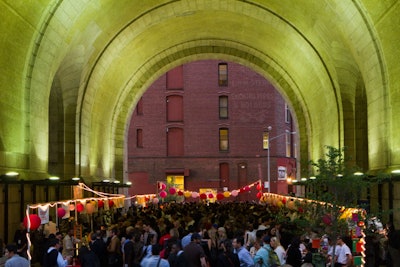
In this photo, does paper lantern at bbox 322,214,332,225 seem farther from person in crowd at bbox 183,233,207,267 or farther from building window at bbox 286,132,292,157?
building window at bbox 286,132,292,157

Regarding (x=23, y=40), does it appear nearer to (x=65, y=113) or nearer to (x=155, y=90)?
(x=65, y=113)

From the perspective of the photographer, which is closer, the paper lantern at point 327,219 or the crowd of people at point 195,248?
the crowd of people at point 195,248

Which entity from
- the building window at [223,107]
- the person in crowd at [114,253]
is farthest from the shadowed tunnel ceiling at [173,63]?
the building window at [223,107]

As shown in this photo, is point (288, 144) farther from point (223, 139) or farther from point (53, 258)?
point (53, 258)

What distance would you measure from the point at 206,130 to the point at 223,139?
1.78m

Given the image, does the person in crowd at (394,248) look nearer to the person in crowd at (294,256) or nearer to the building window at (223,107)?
the person in crowd at (294,256)

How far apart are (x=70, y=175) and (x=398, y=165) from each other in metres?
15.1

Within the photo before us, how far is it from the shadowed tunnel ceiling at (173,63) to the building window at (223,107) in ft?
71.5

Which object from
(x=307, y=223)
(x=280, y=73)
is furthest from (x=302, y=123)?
(x=307, y=223)

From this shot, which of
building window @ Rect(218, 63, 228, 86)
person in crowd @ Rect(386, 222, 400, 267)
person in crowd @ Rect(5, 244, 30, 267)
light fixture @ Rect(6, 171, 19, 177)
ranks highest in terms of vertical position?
building window @ Rect(218, 63, 228, 86)

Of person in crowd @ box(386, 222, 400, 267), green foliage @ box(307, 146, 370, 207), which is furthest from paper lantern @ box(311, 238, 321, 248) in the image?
person in crowd @ box(386, 222, 400, 267)

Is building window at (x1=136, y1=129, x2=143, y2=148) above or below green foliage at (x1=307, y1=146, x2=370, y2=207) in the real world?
above

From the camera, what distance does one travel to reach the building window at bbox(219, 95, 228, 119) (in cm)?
6097

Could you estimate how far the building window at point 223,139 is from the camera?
60906mm
